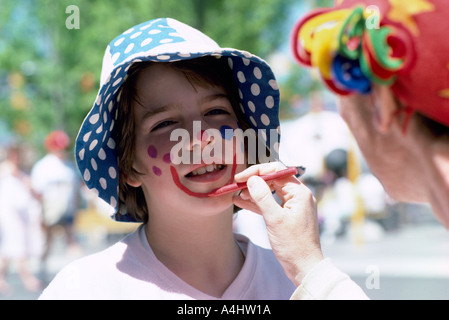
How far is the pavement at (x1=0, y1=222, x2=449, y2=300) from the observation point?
5746mm

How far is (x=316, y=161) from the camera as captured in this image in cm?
1529

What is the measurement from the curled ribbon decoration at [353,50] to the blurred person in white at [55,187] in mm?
6234

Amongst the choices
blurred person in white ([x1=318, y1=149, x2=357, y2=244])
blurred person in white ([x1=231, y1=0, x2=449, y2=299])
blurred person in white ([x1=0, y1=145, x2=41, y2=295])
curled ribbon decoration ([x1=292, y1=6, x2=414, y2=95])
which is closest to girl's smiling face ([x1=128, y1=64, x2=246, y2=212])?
blurred person in white ([x1=231, y1=0, x2=449, y2=299])

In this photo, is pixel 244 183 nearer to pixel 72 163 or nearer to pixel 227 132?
pixel 227 132

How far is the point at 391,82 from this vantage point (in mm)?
890

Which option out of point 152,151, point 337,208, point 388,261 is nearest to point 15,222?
point 388,261

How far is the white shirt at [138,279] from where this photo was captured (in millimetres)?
1528

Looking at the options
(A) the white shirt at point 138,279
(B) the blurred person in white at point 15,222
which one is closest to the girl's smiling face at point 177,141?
(A) the white shirt at point 138,279

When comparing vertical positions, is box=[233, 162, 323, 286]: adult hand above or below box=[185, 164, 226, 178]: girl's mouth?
below

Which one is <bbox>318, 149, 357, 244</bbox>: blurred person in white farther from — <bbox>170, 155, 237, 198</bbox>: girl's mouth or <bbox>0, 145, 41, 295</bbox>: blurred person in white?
<bbox>170, 155, 237, 198</bbox>: girl's mouth

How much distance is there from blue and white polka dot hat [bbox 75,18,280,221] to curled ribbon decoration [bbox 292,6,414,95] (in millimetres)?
649

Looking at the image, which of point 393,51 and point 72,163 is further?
point 72,163

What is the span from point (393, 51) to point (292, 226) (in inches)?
20.4

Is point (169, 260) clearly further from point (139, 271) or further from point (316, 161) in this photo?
point (316, 161)
